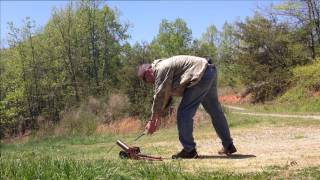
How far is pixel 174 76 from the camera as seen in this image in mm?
8539

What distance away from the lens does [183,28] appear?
270ft

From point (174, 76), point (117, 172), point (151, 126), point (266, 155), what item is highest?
point (174, 76)

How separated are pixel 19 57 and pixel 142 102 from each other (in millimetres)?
29647

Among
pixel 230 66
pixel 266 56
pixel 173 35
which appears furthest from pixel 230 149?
pixel 173 35

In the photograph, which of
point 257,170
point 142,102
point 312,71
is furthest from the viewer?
point 312,71

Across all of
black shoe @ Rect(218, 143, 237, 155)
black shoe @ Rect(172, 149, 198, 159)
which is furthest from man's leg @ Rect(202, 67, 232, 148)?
black shoe @ Rect(172, 149, 198, 159)

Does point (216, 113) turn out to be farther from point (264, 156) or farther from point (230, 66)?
point (230, 66)

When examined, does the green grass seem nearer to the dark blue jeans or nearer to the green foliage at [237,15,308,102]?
the dark blue jeans

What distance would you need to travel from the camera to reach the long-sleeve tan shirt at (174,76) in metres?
8.38

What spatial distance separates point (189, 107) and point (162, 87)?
1.78ft

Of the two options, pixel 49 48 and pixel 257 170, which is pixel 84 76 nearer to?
pixel 49 48

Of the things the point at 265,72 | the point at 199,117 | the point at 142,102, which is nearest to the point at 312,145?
the point at 199,117

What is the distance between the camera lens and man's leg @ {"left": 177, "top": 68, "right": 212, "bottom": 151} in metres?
8.42

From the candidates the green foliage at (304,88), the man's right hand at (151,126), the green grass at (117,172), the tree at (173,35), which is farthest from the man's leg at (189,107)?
the tree at (173,35)
